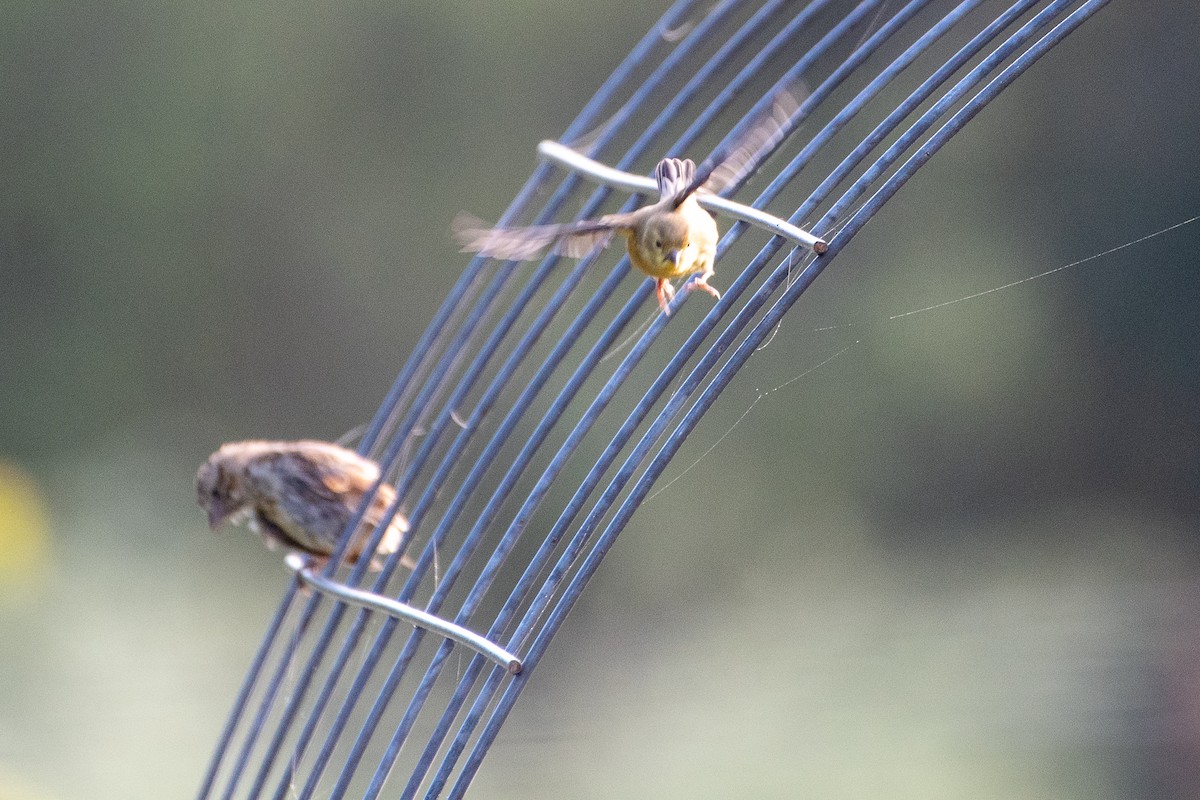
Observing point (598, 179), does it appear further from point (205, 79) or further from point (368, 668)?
point (205, 79)

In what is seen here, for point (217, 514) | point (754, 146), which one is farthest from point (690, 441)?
point (754, 146)

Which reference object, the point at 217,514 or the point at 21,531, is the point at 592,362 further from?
the point at 21,531

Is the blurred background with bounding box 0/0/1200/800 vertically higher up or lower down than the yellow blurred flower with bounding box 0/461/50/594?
higher up

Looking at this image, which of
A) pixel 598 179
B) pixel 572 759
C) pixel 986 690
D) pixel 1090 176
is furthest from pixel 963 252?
pixel 598 179

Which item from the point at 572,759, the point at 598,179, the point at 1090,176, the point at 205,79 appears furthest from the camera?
the point at 205,79

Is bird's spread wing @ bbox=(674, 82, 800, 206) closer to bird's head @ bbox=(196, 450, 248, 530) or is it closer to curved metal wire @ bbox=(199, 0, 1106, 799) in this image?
curved metal wire @ bbox=(199, 0, 1106, 799)

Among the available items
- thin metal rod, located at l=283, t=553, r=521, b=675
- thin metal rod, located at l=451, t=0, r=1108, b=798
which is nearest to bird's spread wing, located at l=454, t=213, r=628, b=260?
thin metal rod, located at l=451, t=0, r=1108, b=798

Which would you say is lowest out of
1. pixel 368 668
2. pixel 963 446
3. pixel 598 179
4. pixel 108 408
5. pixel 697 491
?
pixel 368 668
